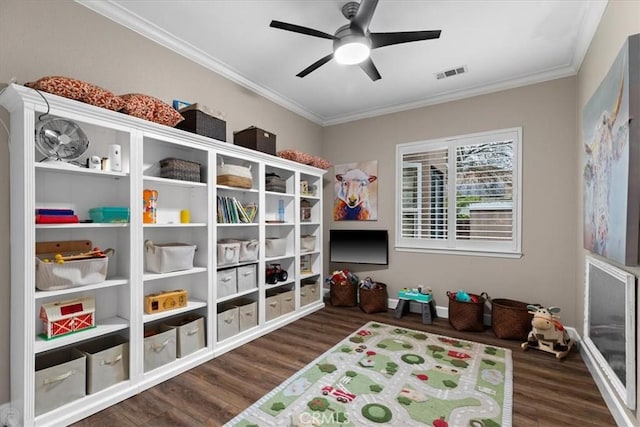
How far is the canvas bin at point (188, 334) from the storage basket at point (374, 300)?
6.59 feet

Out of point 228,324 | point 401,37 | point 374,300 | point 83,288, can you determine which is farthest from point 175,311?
point 401,37

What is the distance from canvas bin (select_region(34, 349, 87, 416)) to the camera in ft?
5.39

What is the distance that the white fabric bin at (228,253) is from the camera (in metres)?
2.64

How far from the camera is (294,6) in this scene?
85.3 inches

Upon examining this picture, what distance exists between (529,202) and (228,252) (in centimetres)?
314

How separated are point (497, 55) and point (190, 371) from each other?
384 cm

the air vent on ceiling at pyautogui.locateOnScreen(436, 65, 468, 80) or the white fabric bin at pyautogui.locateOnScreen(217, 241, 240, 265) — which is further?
the air vent on ceiling at pyautogui.locateOnScreen(436, 65, 468, 80)

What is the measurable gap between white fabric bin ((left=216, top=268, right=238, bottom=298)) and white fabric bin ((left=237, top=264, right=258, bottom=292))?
0.05 metres

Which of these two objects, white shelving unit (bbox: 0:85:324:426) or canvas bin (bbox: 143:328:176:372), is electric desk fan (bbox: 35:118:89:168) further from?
canvas bin (bbox: 143:328:176:372)

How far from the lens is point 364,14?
6.19 feet

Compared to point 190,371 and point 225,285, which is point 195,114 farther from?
point 190,371

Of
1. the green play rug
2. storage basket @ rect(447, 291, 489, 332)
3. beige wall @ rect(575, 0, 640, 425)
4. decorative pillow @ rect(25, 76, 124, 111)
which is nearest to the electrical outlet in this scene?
the green play rug

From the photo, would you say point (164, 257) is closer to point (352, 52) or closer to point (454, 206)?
point (352, 52)

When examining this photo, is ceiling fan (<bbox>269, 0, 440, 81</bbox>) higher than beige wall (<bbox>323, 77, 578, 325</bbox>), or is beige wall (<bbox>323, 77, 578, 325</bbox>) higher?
ceiling fan (<bbox>269, 0, 440, 81</bbox>)
